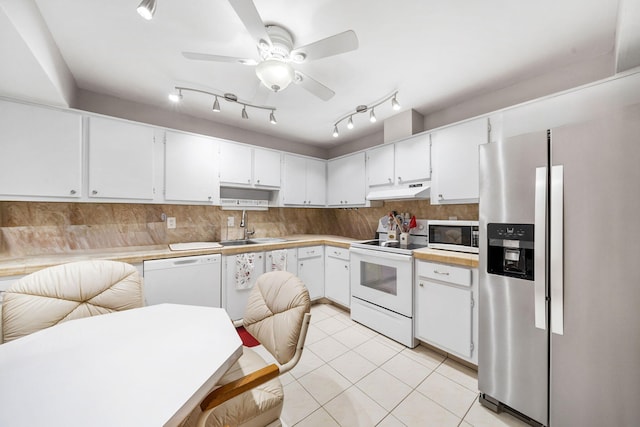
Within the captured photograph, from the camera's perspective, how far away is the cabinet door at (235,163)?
9.46 feet

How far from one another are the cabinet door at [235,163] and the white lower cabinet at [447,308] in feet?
7.60

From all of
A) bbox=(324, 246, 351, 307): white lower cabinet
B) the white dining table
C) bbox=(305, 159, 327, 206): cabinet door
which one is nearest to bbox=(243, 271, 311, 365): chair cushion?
the white dining table

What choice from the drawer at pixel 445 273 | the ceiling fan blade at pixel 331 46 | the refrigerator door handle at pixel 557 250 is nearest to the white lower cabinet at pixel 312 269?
the drawer at pixel 445 273

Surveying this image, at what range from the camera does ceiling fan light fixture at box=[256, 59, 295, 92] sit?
146 centimetres

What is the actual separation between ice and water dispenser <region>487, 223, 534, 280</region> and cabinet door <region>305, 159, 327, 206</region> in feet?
8.15

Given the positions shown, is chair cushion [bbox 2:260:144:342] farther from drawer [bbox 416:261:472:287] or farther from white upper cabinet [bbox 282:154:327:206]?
drawer [bbox 416:261:472:287]

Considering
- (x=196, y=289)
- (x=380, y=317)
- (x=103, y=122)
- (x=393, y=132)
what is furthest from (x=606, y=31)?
(x=103, y=122)

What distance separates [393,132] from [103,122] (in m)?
3.04

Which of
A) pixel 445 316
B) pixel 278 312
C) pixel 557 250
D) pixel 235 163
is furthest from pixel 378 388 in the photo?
pixel 235 163

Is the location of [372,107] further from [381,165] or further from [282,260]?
[282,260]

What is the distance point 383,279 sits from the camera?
2.52 metres

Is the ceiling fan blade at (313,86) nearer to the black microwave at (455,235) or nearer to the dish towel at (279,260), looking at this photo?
the black microwave at (455,235)

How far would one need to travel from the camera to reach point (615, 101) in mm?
1547

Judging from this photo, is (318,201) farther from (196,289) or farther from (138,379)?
(138,379)
